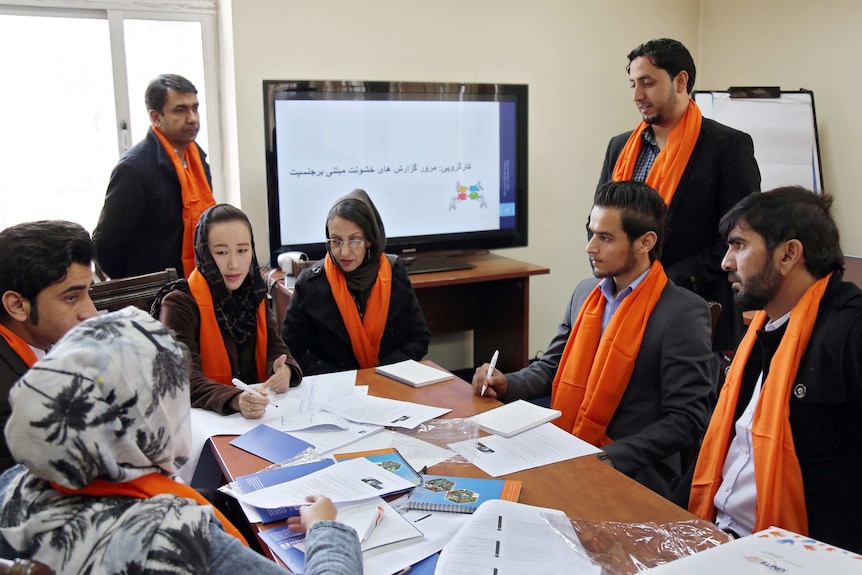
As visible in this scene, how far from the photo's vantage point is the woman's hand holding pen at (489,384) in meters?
2.01

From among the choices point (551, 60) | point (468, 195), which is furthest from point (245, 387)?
point (551, 60)

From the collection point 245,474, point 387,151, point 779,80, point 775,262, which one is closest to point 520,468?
point 245,474

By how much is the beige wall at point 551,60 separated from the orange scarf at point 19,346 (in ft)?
6.78

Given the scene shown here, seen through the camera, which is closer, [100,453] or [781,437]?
[100,453]

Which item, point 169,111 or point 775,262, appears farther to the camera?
point 169,111

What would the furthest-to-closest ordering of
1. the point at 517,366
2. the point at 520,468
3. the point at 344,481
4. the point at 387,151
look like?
the point at 517,366
the point at 387,151
the point at 520,468
the point at 344,481

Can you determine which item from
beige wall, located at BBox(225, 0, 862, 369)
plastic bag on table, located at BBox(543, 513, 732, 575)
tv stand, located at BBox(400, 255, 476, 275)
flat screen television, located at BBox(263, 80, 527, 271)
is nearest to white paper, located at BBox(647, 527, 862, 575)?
plastic bag on table, located at BBox(543, 513, 732, 575)

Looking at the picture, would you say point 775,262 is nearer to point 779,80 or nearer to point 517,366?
point 517,366

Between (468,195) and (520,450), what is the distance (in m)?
2.46

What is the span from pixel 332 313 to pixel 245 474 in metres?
1.15

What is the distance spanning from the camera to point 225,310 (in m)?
2.23

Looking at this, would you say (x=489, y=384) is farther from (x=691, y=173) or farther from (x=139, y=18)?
(x=139, y=18)

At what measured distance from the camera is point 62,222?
1660 millimetres

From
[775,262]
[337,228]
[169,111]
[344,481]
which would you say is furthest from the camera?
[169,111]
